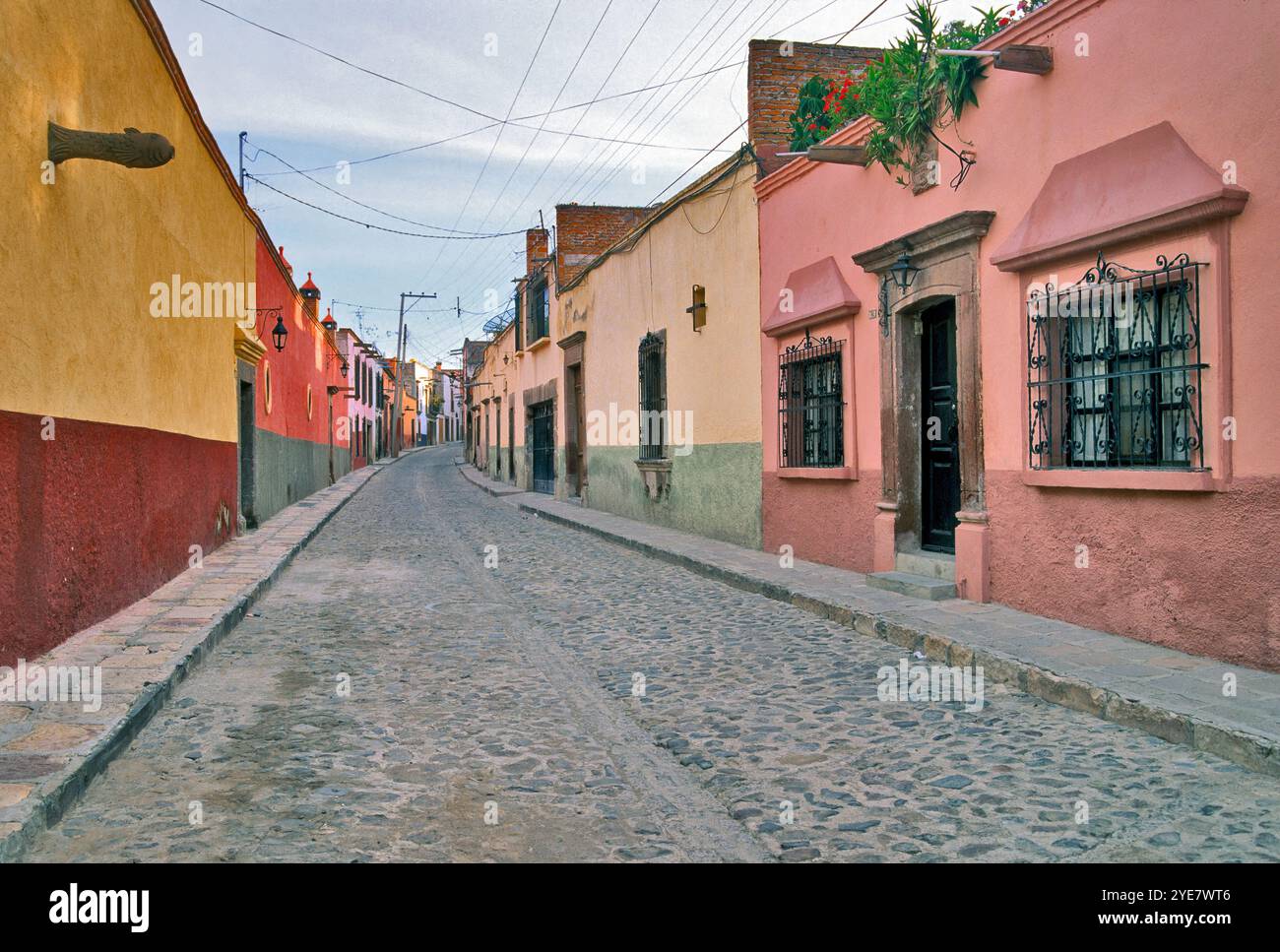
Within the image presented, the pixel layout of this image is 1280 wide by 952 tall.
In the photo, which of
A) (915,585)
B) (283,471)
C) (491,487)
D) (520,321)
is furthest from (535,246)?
(915,585)

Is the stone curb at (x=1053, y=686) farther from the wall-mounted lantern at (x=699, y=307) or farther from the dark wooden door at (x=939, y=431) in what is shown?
the wall-mounted lantern at (x=699, y=307)

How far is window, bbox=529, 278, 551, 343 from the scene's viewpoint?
25344 millimetres

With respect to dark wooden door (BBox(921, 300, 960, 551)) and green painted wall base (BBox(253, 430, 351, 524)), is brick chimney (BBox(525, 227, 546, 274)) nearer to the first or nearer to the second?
green painted wall base (BBox(253, 430, 351, 524))

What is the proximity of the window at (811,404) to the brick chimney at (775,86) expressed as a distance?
2.45m

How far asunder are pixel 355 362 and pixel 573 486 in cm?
2267

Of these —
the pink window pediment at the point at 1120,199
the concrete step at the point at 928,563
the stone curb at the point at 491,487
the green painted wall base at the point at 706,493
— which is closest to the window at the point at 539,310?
the stone curb at the point at 491,487

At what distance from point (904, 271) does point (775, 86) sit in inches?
170

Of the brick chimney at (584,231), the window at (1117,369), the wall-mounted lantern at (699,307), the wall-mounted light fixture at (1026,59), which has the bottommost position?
the window at (1117,369)

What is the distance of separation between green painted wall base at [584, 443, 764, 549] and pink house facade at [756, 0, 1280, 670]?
2230mm

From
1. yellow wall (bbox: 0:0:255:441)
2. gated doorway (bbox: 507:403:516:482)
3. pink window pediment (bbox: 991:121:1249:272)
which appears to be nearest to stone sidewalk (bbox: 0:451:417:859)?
yellow wall (bbox: 0:0:255:441)

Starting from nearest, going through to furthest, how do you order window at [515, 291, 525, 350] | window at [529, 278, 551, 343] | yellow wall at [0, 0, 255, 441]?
yellow wall at [0, 0, 255, 441] < window at [529, 278, 551, 343] < window at [515, 291, 525, 350]

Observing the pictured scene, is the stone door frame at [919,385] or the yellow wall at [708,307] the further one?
the yellow wall at [708,307]

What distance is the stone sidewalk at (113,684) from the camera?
337cm
